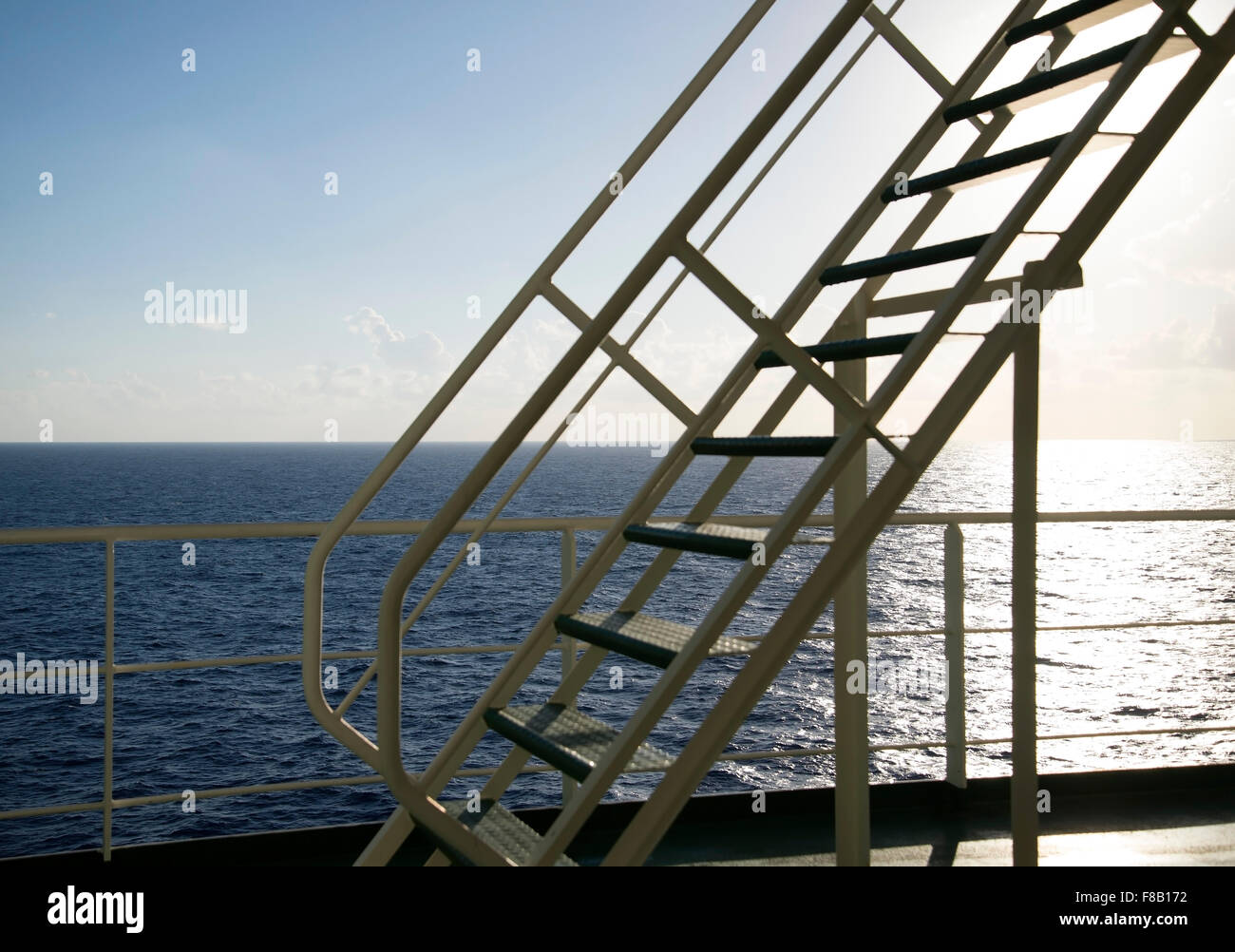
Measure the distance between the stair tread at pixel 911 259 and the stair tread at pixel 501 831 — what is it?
4.94ft

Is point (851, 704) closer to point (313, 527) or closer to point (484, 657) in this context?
point (313, 527)

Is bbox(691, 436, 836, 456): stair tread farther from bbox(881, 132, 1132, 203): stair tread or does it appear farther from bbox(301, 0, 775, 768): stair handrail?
bbox(881, 132, 1132, 203): stair tread

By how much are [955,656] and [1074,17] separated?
1.94 metres

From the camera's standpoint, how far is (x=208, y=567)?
139 feet

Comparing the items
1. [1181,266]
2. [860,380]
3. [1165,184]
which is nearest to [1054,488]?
[1181,266]

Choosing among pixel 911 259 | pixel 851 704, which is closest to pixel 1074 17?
pixel 911 259

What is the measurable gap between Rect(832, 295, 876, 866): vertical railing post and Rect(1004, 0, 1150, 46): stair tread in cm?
121

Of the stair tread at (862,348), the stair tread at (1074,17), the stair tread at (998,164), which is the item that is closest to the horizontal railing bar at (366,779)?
the stair tread at (862,348)

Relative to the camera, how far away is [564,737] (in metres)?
2.03

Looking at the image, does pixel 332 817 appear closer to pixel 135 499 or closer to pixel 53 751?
pixel 53 751

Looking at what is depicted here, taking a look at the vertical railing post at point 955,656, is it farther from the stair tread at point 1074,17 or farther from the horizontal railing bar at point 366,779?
the stair tread at point 1074,17

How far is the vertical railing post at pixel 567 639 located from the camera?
277 centimetres

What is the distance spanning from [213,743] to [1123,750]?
65.3 ft

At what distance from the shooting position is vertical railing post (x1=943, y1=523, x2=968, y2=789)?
3287 millimetres
